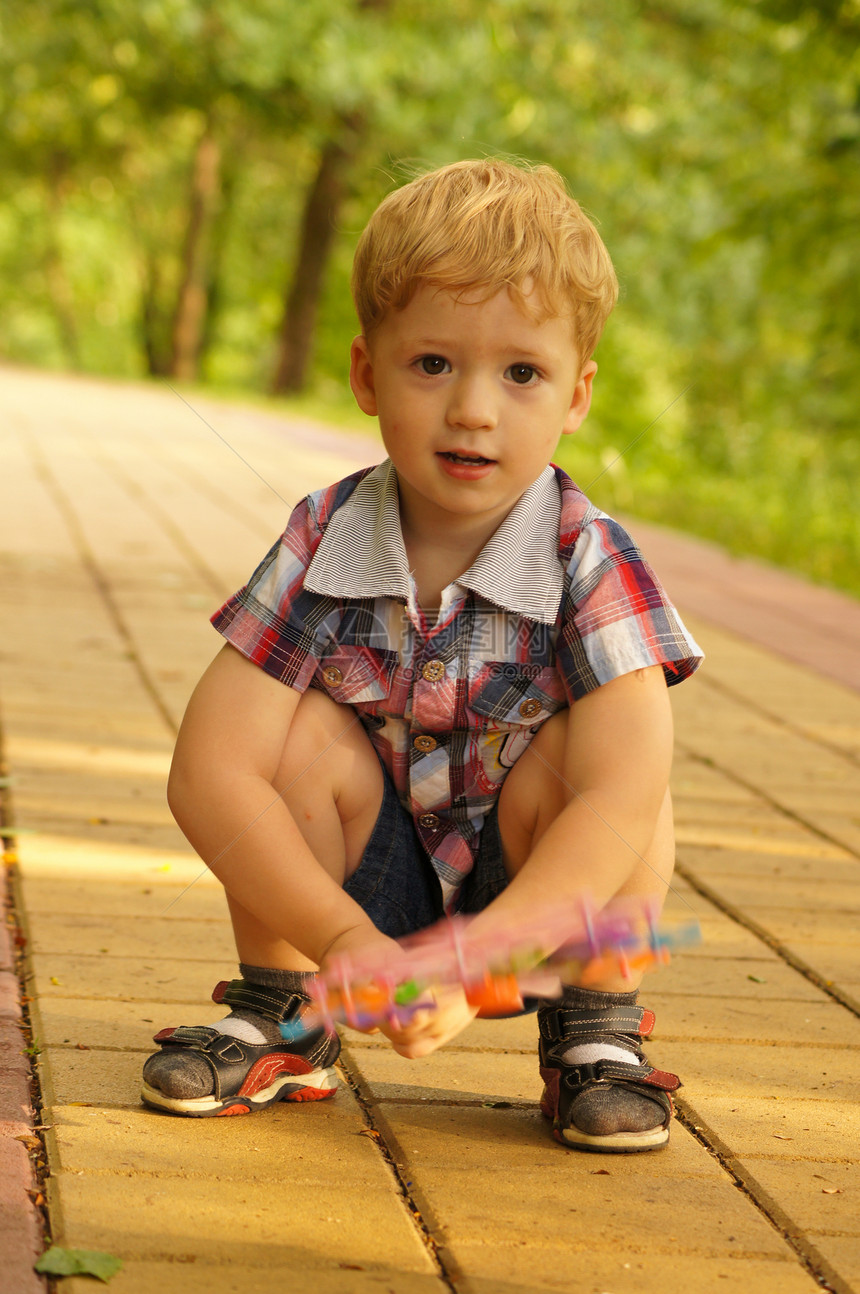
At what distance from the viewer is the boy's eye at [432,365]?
5.74 feet

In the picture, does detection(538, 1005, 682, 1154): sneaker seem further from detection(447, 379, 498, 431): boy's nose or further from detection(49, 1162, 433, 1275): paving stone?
detection(447, 379, 498, 431): boy's nose

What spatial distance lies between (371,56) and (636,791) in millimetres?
15946

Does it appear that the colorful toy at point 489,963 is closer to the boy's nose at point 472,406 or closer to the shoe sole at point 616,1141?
the shoe sole at point 616,1141

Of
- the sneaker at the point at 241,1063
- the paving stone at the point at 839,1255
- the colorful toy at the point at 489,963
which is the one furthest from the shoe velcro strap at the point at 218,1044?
the paving stone at the point at 839,1255

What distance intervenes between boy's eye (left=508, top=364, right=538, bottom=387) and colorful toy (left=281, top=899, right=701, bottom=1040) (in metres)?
0.59

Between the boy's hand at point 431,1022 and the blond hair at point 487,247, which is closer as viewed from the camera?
the boy's hand at point 431,1022

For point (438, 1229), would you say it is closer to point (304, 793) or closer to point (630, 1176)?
point (630, 1176)

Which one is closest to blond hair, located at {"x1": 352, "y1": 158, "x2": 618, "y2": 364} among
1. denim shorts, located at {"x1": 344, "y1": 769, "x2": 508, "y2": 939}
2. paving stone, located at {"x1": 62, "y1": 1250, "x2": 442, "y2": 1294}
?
denim shorts, located at {"x1": 344, "y1": 769, "x2": 508, "y2": 939}

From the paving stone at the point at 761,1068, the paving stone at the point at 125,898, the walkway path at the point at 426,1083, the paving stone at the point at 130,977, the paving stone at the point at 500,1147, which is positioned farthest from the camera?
the paving stone at the point at 125,898

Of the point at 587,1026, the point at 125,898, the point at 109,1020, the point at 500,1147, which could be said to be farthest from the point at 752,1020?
the point at 125,898

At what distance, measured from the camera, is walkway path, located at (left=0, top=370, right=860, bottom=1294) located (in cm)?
150

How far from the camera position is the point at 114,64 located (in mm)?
17984

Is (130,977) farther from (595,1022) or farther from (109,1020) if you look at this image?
(595,1022)

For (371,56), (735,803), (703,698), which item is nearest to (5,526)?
(703,698)
